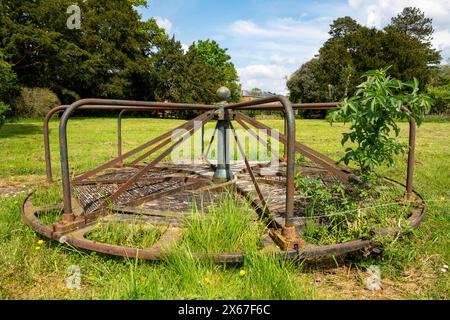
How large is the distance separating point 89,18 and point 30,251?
100 ft

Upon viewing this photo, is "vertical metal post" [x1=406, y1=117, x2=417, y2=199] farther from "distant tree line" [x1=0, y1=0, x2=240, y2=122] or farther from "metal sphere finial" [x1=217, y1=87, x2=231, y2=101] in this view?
"distant tree line" [x1=0, y1=0, x2=240, y2=122]

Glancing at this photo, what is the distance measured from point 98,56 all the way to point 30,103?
30.5 ft

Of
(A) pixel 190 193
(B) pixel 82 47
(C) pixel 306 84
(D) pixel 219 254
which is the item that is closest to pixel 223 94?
(A) pixel 190 193

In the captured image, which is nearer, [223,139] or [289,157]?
[289,157]

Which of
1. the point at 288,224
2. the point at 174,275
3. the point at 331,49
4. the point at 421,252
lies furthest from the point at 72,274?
the point at 331,49

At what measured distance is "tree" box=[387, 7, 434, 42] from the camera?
4812 cm

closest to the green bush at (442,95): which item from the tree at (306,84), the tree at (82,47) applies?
the tree at (306,84)

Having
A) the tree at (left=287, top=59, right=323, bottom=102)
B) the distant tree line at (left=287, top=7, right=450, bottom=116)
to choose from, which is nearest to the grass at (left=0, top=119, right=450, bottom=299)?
the distant tree line at (left=287, top=7, right=450, bottom=116)

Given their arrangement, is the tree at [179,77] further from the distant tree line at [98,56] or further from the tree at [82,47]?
the tree at [82,47]

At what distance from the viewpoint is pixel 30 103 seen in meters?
19.8

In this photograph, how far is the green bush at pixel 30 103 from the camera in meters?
19.6

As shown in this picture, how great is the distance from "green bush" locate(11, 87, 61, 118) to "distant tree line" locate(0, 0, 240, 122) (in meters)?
0.35

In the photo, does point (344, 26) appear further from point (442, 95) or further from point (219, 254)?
point (219, 254)
